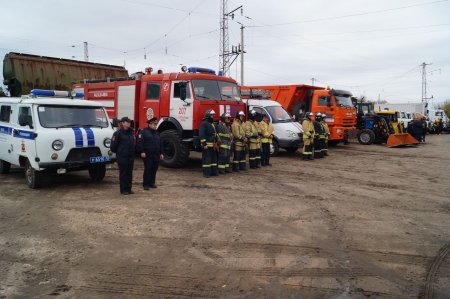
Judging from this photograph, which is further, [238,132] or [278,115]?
[278,115]

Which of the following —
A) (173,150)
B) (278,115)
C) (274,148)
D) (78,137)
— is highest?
(278,115)

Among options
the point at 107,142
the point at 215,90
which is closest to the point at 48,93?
the point at 107,142

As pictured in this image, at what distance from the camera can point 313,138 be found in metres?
14.1

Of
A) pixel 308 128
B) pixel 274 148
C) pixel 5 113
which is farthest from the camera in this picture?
pixel 274 148

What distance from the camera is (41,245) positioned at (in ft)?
17.5

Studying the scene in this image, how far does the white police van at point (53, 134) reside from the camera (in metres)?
8.03

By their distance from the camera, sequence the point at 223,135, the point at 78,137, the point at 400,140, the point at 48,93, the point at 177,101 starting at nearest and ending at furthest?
the point at 78,137
the point at 48,93
the point at 223,135
the point at 177,101
the point at 400,140

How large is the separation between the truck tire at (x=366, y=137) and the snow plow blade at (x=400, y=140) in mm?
1032

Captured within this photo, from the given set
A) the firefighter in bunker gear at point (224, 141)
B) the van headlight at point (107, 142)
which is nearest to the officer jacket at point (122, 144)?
the van headlight at point (107, 142)

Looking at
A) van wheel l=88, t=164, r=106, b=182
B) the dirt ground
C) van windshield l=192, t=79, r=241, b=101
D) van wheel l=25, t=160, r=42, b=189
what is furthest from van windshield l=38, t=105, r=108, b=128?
van windshield l=192, t=79, r=241, b=101

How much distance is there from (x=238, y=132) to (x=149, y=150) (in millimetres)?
3291

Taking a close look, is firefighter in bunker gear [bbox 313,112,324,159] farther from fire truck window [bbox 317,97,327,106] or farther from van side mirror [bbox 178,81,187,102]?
van side mirror [bbox 178,81,187,102]

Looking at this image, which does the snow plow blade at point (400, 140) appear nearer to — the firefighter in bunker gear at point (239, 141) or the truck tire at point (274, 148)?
the truck tire at point (274, 148)

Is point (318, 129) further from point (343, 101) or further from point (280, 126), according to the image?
point (343, 101)
